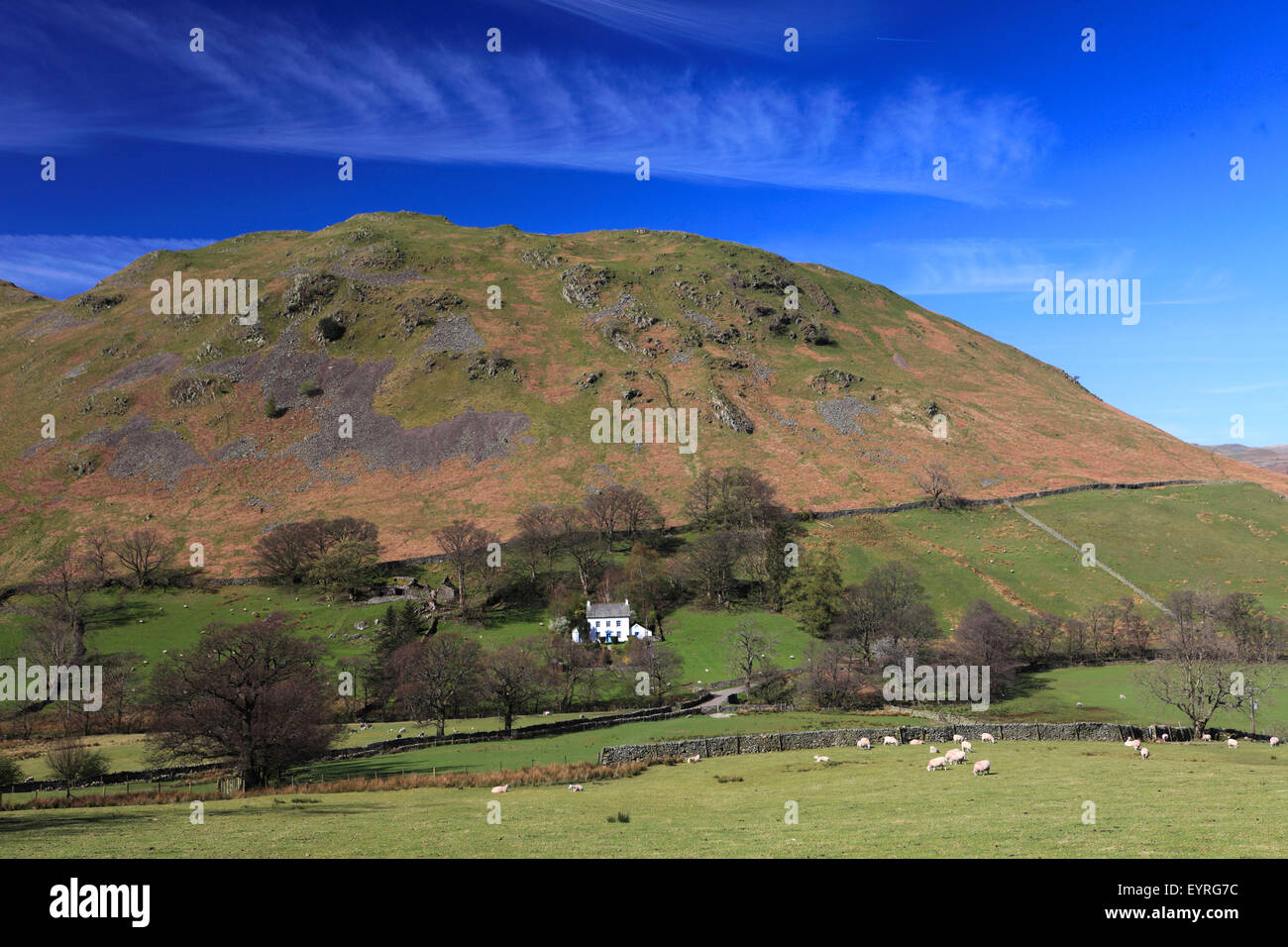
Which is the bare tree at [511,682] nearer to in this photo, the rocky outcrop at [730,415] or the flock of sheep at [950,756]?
the flock of sheep at [950,756]

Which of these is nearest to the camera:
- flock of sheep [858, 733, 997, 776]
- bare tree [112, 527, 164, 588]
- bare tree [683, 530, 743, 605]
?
flock of sheep [858, 733, 997, 776]

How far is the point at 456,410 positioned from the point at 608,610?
3295 inches

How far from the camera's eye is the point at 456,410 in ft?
508

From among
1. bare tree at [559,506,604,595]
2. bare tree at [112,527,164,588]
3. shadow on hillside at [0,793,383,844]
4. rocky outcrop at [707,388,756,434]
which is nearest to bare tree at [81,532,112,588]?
bare tree at [112,527,164,588]

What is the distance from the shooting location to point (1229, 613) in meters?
76.3

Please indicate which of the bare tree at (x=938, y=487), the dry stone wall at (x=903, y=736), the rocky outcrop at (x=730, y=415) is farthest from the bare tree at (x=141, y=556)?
the bare tree at (x=938, y=487)

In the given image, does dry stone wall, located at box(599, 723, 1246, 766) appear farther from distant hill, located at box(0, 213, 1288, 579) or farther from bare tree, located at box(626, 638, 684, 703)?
distant hill, located at box(0, 213, 1288, 579)

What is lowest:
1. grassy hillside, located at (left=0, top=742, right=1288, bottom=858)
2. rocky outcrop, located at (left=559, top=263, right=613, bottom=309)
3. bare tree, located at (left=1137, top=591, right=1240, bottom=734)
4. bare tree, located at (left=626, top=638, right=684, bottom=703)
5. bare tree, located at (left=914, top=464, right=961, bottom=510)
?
bare tree, located at (left=626, top=638, right=684, bottom=703)

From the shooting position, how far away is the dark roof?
8794 centimetres

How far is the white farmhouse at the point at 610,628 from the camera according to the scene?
87.3 metres

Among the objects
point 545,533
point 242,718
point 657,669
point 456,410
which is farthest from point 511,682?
point 456,410

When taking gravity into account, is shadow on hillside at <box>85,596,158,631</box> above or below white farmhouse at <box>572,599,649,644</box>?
above

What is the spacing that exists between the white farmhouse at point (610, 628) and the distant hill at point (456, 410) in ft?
119
